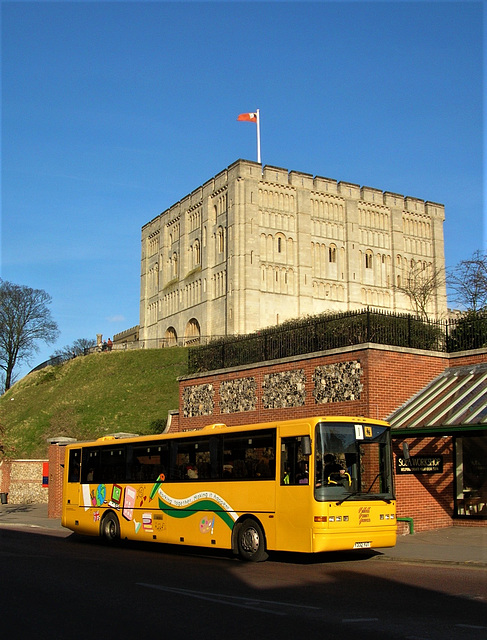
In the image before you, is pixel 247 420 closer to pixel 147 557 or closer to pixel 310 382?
pixel 310 382

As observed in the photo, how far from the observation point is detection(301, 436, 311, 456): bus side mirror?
46.2ft

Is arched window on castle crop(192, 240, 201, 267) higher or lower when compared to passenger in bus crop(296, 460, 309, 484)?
higher

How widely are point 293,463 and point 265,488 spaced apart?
940 mm

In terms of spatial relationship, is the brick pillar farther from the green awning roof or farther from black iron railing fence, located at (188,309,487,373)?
the green awning roof

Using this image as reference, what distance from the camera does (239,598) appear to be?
1016 centimetres

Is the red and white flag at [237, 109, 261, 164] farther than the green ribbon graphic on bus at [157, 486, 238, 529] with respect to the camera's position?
Yes

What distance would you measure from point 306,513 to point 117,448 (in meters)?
7.72

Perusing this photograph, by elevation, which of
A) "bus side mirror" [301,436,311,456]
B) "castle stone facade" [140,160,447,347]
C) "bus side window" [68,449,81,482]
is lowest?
"bus side window" [68,449,81,482]

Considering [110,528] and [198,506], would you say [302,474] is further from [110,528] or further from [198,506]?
[110,528]

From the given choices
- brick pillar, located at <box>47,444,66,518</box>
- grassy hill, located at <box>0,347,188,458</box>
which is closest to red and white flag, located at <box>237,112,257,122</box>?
grassy hill, located at <box>0,347,188,458</box>

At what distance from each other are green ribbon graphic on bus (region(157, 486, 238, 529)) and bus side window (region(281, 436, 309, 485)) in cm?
185

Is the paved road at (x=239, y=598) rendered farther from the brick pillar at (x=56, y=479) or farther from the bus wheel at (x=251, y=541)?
the brick pillar at (x=56, y=479)

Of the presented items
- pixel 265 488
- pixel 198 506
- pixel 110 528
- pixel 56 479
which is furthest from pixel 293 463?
pixel 56 479

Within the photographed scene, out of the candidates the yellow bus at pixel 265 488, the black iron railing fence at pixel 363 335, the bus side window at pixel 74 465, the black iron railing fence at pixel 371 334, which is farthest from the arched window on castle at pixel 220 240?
the yellow bus at pixel 265 488
